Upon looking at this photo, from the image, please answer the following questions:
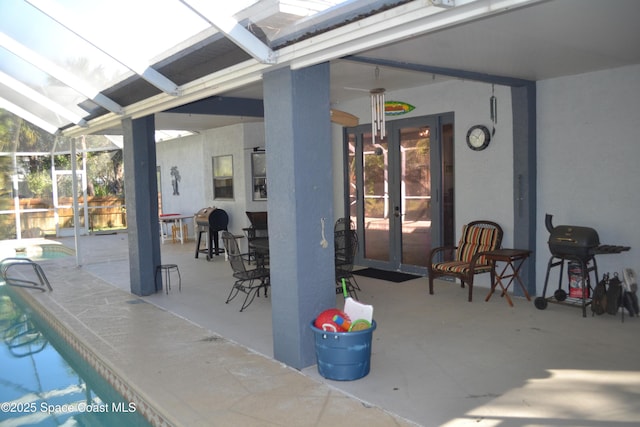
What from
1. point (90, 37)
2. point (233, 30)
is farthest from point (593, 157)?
point (90, 37)

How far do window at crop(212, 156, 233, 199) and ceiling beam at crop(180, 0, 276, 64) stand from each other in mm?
7135

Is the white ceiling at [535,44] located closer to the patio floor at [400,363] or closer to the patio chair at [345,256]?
the patio chair at [345,256]

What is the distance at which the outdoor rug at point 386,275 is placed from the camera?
25.1 ft

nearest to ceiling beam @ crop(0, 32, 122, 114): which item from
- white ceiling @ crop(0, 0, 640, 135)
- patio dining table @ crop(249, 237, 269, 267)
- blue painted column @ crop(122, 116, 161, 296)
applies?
white ceiling @ crop(0, 0, 640, 135)

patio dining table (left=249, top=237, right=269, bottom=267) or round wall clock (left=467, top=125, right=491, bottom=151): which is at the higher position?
round wall clock (left=467, top=125, right=491, bottom=151)

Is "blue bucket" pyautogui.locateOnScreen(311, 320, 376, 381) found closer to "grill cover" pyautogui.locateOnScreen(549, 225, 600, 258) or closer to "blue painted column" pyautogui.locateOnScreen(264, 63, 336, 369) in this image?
"blue painted column" pyautogui.locateOnScreen(264, 63, 336, 369)

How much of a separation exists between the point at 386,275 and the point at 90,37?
517cm

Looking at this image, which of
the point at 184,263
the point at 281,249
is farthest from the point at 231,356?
the point at 184,263

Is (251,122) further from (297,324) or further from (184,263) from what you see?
(297,324)

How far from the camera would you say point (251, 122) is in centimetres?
1041

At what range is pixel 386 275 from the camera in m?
7.95

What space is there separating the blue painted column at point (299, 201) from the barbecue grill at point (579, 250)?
277 cm

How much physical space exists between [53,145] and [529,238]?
12906 millimetres

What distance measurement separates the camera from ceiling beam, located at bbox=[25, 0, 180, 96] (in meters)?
4.25
